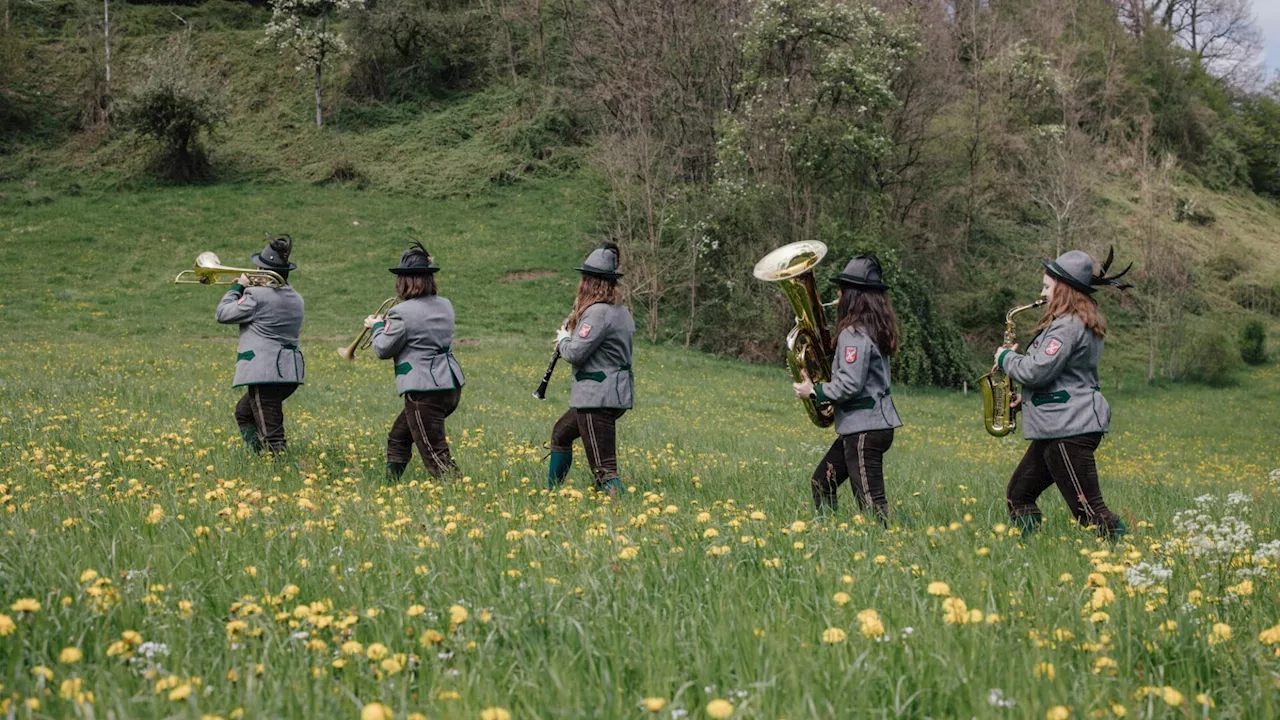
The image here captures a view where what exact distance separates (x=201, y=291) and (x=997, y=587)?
30484 millimetres

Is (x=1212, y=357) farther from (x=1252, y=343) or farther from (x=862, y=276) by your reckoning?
(x=862, y=276)

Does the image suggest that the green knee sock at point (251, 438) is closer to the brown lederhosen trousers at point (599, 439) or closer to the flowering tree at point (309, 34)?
the brown lederhosen trousers at point (599, 439)

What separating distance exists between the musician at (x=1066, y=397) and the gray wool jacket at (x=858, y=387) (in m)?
0.87

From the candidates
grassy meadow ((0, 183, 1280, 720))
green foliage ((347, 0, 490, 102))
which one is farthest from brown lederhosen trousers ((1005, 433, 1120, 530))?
green foliage ((347, 0, 490, 102))

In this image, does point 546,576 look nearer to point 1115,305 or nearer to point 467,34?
point 1115,305

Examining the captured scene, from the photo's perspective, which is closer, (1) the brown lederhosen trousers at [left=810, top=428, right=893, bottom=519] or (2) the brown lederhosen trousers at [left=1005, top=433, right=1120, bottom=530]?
(2) the brown lederhosen trousers at [left=1005, top=433, right=1120, bottom=530]

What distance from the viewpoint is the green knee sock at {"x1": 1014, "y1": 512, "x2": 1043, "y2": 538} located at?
638cm

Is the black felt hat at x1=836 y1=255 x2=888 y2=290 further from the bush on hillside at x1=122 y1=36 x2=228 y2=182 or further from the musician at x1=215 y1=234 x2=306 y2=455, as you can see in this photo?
the bush on hillside at x1=122 y1=36 x2=228 y2=182

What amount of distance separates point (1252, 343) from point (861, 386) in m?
36.8

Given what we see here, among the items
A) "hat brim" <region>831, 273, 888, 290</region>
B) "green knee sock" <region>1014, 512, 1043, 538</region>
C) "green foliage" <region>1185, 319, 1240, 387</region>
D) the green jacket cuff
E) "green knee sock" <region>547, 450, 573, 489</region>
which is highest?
"hat brim" <region>831, 273, 888, 290</region>

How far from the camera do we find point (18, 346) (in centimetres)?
2031

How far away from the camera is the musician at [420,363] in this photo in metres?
8.02

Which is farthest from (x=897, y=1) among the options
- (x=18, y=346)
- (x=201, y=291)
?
(x=18, y=346)

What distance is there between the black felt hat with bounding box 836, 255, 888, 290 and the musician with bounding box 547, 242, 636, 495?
1799 millimetres
